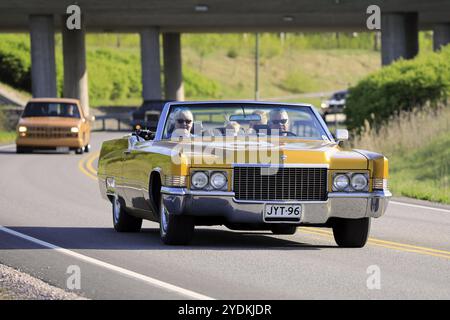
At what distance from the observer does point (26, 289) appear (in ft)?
37.0

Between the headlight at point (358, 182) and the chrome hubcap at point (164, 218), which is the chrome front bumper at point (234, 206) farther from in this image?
the chrome hubcap at point (164, 218)

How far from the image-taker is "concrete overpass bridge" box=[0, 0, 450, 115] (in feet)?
192

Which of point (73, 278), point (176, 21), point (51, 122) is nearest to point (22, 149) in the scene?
point (51, 122)

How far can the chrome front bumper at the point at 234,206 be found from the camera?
13.7m

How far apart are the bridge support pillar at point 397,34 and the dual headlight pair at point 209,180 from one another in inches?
1843

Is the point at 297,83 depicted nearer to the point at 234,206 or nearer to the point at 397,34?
the point at 397,34

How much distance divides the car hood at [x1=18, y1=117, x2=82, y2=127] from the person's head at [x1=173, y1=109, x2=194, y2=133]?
23.4m

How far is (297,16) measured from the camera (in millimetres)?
63688

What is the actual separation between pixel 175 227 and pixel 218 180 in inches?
29.6

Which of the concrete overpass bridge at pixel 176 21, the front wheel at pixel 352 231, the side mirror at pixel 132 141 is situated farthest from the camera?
the concrete overpass bridge at pixel 176 21

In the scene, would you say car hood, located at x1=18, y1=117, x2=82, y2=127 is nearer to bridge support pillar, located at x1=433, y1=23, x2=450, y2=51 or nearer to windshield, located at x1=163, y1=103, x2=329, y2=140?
windshield, located at x1=163, y1=103, x2=329, y2=140

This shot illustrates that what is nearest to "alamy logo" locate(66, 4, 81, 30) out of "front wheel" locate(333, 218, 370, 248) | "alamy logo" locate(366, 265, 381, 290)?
"front wheel" locate(333, 218, 370, 248)

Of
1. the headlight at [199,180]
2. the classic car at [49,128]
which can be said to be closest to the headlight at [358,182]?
the headlight at [199,180]
